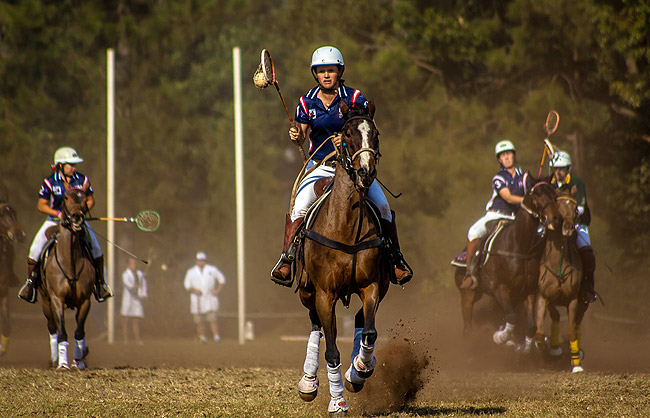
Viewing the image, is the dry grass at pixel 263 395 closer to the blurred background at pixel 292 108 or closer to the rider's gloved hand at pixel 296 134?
the rider's gloved hand at pixel 296 134

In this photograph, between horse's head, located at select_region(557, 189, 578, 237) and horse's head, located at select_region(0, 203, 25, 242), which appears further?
horse's head, located at select_region(0, 203, 25, 242)

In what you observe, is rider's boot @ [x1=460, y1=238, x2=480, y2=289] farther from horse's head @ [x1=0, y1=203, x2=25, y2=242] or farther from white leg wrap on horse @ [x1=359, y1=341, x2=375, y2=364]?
horse's head @ [x1=0, y1=203, x2=25, y2=242]

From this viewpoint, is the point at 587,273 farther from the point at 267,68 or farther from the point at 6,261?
the point at 6,261

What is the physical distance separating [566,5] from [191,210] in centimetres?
2030

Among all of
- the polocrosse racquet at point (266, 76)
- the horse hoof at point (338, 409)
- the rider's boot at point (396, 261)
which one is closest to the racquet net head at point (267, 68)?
the polocrosse racquet at point (266, 76)

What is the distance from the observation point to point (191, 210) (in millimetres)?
43562

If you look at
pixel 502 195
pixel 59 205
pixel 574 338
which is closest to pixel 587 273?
pixel 574 338

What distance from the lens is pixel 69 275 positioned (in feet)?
52.8

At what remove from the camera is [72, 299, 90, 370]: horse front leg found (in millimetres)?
15891

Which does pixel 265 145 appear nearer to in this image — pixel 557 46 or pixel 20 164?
pixel 20 164

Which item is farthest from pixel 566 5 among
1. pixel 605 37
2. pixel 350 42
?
pixel 350 42

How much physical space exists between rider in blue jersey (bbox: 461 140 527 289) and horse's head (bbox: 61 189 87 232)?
7572mm

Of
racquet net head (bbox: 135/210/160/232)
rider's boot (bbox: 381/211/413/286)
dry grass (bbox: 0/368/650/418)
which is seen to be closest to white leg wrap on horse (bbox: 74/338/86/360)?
dry grass (bbox: 0/368/650/418)

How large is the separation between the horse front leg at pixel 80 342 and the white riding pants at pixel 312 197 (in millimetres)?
6322
